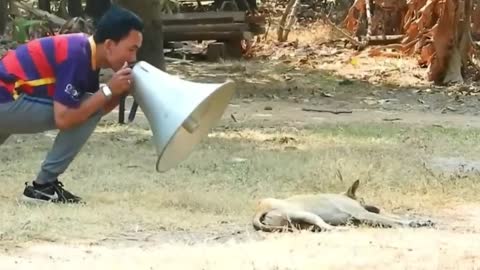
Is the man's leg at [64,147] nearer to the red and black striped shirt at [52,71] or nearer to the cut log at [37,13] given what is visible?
the red and black striped shirt at [52,71]

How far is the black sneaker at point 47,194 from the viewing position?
17.4 feet

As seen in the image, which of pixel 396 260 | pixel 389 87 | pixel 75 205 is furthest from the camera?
pixel 389 87

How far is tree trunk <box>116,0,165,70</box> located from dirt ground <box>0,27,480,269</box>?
0.65 m

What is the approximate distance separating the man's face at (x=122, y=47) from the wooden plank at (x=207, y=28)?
11.0m

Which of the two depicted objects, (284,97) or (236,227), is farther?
(284,97)

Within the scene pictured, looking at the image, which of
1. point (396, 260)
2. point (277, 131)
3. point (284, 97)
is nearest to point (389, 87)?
point (284, 97)

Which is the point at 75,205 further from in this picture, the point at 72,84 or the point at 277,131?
the point at 277,131

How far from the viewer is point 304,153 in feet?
24.0

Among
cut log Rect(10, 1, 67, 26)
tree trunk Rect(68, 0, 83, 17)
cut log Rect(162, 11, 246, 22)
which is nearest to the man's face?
cut log Rect(10, 1, 67, 26)

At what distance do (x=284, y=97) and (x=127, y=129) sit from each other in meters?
3.84

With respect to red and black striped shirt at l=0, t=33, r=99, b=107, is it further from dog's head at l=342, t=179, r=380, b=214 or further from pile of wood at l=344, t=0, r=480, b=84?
pile of wood at l=344, t=0, r=480, b=84

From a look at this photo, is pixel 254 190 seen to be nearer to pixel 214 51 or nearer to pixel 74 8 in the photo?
pixel 214 51

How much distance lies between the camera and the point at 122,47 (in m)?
5.03

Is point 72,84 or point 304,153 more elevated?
point 72,84
